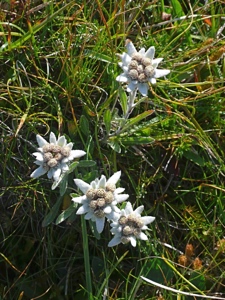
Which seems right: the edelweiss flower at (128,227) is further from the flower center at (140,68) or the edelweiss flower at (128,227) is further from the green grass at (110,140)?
the flower center at (140,68)

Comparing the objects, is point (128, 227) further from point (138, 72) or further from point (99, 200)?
point (138, 72)

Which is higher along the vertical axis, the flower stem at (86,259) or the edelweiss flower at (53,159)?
the edelweiss flower at (53,159)

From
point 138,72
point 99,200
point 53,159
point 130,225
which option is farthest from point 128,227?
point 138,72

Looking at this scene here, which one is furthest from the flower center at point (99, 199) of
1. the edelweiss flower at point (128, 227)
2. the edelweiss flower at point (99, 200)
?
the edelweiss flower at point (128, 227)

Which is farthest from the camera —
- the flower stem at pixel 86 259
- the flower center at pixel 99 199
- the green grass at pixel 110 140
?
the green grass at pixel 110 140

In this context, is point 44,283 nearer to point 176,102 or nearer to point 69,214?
point 69,214

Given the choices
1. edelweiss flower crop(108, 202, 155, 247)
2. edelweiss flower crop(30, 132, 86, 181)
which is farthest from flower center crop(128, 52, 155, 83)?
edelweiss flower crop(108, 202, 155, 247)

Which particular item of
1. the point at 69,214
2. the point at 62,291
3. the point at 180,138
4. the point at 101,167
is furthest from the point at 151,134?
the point at 62,291
